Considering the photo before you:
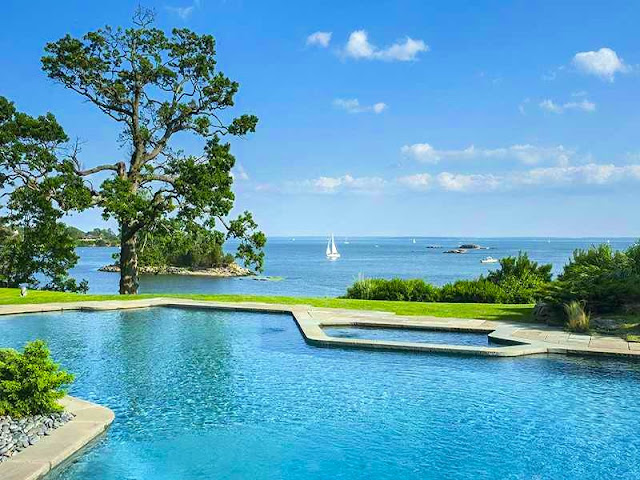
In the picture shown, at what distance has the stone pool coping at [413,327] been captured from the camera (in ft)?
44.6

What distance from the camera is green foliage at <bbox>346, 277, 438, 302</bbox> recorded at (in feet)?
83.3

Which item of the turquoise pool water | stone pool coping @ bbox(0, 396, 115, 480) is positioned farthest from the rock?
stone pool coping @ bbox(0, 396, 115, 480)

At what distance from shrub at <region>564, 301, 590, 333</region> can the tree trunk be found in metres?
20.6

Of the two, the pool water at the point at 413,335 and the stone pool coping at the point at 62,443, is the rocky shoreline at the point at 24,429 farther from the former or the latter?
the pool water at the point at 413,335

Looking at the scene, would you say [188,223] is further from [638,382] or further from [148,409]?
[638,382]

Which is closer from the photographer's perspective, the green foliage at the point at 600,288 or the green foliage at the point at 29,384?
the green foliage at the point at 29,384

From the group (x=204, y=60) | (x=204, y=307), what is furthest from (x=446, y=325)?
(x=204, y=60)

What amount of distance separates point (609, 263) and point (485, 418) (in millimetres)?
12345

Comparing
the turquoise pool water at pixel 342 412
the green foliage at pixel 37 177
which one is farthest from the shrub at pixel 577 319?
the green foliage at pixel 37 177

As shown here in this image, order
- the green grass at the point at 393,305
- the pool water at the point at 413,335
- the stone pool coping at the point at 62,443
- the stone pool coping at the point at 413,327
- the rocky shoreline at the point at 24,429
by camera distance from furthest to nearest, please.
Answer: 1. the green grass at the point at 393,305
2. the pool water at the point at 413,335
3. the stone pool coping at the point at 413,327
4. the rocky shoreline at the point at 24,429
5. the stone pool coping at the point at 62,443

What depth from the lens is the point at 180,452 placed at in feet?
25.9

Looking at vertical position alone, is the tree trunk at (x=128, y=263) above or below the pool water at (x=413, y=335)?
above

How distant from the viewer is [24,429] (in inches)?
310

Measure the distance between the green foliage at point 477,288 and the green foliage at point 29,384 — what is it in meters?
18.6
